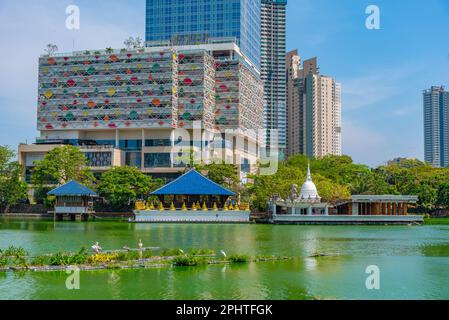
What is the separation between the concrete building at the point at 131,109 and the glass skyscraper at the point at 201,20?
1460 cm

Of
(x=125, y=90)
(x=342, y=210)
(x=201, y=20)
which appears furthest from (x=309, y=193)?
(x=201, y=20)

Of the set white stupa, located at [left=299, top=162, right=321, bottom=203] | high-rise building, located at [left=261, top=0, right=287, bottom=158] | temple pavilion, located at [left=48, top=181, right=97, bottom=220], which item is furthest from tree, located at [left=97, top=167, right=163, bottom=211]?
high-rise building, located at [left=261, top=0, right=287, bottom=158]

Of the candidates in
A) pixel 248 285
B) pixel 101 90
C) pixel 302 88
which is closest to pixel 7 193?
pixel 101 90

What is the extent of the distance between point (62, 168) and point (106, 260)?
60.3 metres

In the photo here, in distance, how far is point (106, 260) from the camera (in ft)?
90.1

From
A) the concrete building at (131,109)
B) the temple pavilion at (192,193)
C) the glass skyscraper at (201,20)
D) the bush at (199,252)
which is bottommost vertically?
the bush at (199,252)

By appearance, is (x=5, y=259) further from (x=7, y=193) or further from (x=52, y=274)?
(x=7, y=193)

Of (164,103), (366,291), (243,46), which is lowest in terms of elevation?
(366,291)

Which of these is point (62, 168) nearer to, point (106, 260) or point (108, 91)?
point (108, 91)

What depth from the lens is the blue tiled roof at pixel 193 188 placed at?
247 feet

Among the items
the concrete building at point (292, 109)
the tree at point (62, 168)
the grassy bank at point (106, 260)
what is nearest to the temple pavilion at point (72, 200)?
the tree at point (62, 168)

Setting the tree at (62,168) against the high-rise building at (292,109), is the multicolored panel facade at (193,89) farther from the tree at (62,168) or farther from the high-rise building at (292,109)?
the high-rise building at (292,109)

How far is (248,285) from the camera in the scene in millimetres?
22734

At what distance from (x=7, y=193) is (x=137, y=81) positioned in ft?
90.3
